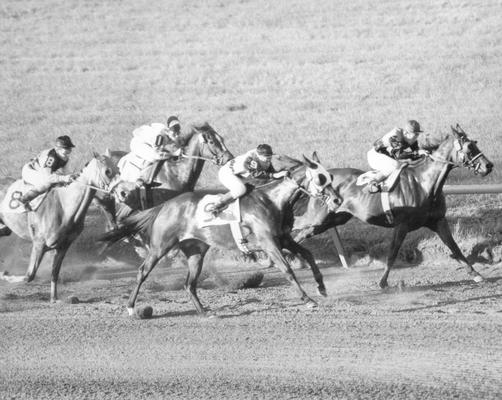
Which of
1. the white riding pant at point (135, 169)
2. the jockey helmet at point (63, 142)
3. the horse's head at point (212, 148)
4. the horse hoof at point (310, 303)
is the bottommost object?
the horse hoof at point (310, 303)

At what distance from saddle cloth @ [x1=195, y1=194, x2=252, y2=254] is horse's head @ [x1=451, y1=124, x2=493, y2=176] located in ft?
10.4

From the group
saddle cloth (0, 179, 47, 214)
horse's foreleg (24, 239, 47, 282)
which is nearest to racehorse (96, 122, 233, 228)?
saddle cloth (0, 179, 47, 214)

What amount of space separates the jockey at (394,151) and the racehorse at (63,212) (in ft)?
11.5

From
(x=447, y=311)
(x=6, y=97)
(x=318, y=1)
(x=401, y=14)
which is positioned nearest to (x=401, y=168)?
(x=447, y=311)

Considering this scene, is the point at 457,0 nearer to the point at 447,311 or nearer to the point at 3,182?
the point at 3,182

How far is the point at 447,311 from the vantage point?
12477 mm

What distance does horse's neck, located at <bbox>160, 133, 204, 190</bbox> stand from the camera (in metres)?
15.8

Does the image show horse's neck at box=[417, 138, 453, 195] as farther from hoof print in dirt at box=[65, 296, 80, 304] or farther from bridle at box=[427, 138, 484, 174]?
hoof print in dirt at box=[65, 296, 80, 304]

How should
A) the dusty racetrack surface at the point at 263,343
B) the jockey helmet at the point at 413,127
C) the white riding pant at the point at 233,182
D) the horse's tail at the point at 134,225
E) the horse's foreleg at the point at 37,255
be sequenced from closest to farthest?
the dusty racetrack surface at the point at 263,343, the white riding pant at the point at 233,182, the horse's tail at the point at 134,225, the horse's foreleg at the point at 37,255, the jockey helmet at the point at 413,127

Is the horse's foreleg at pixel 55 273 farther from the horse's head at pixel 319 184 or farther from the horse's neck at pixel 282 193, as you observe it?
the horse's head at pixel 319 184

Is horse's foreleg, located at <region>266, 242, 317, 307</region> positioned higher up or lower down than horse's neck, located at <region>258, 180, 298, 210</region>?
lower down

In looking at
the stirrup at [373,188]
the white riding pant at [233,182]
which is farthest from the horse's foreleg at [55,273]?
the stirrup at [373,188]

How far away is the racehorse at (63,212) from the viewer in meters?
14.1

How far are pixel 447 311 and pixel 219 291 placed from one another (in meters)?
3.37
